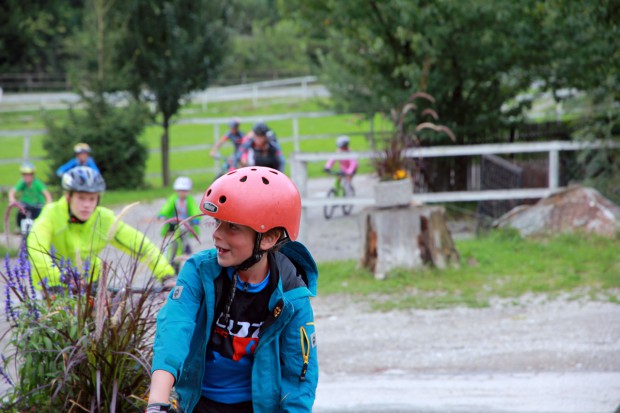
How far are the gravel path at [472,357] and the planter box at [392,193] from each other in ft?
4.71

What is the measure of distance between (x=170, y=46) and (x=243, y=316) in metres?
18.4

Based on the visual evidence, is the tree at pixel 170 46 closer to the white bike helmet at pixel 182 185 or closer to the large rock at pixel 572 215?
the white bike helmet at pixel 182 185

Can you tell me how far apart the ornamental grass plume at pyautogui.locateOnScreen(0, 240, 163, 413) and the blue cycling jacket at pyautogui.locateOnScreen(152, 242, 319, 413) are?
1.85ft

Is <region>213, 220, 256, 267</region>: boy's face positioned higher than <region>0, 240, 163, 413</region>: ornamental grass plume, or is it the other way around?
<region>213, 220, 256, 267</region>: boy's face

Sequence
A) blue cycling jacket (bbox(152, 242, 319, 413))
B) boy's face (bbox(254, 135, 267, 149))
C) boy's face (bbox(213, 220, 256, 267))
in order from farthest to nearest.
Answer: boy's face (bbox(254, 135, 267, 149)) → boy's face (bbox(213, 220, 256, 267)) → blue cycling jacket (bbox(152, 242, 319, 413))

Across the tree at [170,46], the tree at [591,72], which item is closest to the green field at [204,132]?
the tree at [170,46]

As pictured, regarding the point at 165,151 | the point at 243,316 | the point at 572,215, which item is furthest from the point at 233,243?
the point at 165,151

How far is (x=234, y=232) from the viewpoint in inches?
132

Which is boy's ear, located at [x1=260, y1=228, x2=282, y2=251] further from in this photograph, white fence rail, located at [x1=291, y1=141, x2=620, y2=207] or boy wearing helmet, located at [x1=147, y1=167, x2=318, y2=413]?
white fence rail, located at [x1=291, y1=141, x2=620, y2=207]

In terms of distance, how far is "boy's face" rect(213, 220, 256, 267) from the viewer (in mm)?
3299

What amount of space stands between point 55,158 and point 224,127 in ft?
66.1

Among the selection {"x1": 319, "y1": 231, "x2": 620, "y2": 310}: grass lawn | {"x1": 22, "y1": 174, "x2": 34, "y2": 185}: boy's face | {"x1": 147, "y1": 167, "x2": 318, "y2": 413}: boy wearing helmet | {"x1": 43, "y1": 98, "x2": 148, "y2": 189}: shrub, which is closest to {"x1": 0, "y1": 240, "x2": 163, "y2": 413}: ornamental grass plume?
{"x1": 147, "y1": 167, "x2": 318, "y2": 413}: boy wearing helmet

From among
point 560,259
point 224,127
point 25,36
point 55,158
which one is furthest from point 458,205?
point 25,36

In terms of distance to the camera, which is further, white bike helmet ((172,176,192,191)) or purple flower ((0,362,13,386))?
white bike helmet ((172,176,192,191))
